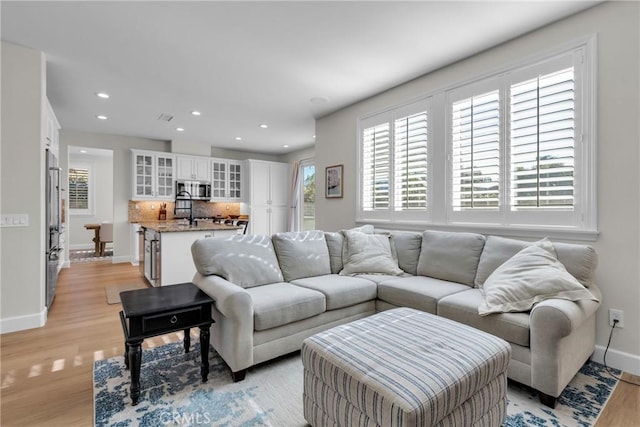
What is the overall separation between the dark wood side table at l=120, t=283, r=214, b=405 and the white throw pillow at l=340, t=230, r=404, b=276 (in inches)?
59.3

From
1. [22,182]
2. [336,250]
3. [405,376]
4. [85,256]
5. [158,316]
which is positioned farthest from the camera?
[85,256]

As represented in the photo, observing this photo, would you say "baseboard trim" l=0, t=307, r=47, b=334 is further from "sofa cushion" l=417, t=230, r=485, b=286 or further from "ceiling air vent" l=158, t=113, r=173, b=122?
"sofa cushion" l=417, t=230, r=485, b=286

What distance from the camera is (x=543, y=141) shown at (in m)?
2.54

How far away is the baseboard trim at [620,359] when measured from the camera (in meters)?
2.13

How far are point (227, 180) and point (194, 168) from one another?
0.83m

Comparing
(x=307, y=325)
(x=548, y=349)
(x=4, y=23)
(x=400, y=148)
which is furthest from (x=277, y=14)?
(x=548, y=349)

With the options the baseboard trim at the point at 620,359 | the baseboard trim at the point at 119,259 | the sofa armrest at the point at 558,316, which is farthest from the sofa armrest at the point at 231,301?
the baseboard trim at the point at 119,259

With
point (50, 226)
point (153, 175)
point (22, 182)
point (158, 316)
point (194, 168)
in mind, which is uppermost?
point (194, 168)

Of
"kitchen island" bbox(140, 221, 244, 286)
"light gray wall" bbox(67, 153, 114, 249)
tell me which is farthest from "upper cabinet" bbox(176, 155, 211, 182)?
"light gray wall" bbox(67, 153, 114, 249)

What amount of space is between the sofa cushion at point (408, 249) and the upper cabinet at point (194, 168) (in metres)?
5.38

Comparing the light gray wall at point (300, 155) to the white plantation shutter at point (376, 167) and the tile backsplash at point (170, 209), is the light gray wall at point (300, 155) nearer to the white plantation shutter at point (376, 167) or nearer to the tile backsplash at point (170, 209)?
the tile backsplash at point (170, 209)

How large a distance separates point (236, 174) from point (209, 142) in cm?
105

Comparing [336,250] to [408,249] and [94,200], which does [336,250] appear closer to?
[408,249]

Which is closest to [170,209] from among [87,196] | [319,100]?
[87,196]
